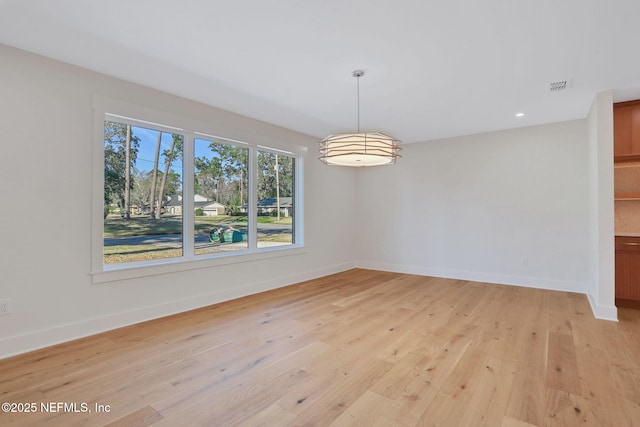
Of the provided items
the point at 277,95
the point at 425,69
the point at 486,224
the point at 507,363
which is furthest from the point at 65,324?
the point at 486,224

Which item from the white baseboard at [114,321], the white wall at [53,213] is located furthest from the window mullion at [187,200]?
the white baseboard at [114,321]

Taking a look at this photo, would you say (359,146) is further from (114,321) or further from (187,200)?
(114,321)

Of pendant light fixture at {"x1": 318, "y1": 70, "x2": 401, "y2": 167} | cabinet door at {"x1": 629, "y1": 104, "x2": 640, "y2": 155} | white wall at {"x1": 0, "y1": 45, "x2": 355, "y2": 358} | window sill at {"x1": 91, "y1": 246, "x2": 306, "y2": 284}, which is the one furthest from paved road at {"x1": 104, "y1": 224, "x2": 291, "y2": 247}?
cabinet door at {"x1": 629, "y1": 104, "x2": 640, "y2": 155}

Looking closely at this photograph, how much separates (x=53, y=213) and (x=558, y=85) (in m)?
5.31

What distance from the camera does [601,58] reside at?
283 cm

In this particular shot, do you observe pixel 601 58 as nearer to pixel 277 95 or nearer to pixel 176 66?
pixel 277 95

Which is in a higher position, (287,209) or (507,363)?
Result: (287,209)

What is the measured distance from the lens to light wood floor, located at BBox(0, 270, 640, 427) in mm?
1808

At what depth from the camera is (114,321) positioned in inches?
124

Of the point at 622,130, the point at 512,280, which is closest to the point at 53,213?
the point at 512,280

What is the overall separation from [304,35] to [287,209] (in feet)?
10.7

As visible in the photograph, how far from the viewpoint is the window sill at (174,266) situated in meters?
3.12

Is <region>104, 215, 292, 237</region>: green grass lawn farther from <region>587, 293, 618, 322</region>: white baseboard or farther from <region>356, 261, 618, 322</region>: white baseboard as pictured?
<region>587, 293, 618, 322</region>: white baseboard

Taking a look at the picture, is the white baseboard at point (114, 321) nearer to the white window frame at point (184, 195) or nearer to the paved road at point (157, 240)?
the white window frame at point (184, 195)
